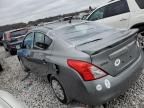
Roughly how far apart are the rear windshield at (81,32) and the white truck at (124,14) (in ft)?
8.43

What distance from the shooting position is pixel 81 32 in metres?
4.82

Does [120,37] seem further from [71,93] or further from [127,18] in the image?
[127,18]

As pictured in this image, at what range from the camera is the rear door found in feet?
24.4

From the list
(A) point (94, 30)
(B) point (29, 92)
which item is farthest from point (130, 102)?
(B) point (29, 92)

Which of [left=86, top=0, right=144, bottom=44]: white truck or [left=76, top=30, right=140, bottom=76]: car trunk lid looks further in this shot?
[left=86, top=0, right=144, bottom=44]: white truck

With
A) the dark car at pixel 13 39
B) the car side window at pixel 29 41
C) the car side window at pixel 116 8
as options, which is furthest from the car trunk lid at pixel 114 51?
the dark car at pixel 13 39

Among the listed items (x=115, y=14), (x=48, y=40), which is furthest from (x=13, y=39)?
(x=48, y=40)

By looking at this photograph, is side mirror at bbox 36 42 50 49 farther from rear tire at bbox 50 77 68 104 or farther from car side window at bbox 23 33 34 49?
rear tire at bbox 50 77 68 104

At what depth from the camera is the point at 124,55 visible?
4.00 m

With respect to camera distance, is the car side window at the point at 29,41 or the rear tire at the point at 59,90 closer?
the rear tire at the point at 59,90

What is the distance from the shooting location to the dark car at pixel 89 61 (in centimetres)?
362

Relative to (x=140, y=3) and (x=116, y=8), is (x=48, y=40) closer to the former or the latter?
(x=116, y=8)

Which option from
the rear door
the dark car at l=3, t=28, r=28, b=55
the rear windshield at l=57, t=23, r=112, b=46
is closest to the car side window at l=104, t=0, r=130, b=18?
the rear door

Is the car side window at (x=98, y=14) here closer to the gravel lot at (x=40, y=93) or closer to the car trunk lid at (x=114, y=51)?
the gravel lot at (x=40, y=93)
